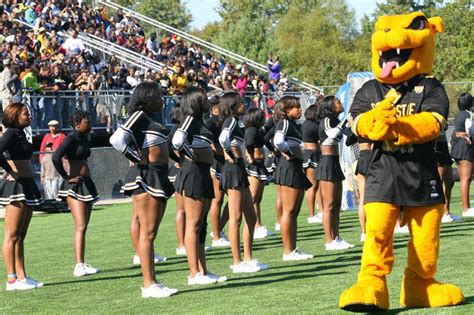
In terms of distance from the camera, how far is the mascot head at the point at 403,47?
8.16 meters

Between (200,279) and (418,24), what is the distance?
146 inches

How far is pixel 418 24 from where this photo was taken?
27.3ft

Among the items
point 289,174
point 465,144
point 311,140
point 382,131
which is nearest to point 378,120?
point 382,131

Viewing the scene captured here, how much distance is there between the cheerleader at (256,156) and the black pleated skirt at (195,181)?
1.93 m

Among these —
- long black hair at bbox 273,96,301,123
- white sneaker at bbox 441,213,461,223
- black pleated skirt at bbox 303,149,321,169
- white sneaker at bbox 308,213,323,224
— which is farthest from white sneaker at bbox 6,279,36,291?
white sneaker at bbox 441,213,461,223

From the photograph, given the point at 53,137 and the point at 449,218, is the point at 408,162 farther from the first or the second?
the point at 53,137

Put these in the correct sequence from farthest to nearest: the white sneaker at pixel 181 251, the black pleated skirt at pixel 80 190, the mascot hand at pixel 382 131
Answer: the white sneaker at pixel 181 251, the black pleated skirt at pixel 80 190, the mascot hand at pixel 382 131

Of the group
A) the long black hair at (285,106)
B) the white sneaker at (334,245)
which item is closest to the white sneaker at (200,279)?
the long black hair at (285,106)

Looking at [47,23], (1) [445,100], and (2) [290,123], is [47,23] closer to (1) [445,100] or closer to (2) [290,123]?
(2) [290,123]

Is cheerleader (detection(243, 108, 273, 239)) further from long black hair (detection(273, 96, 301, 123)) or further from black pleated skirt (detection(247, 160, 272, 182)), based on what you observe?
long black hair (detection(273, 96, 301, 123))

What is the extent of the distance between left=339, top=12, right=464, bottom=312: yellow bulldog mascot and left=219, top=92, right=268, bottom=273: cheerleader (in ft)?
11.5

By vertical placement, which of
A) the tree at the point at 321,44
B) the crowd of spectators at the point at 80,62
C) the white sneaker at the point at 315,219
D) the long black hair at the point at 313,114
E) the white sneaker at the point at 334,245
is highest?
the tree at the point at 321,44

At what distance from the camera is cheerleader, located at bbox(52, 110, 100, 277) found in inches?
486

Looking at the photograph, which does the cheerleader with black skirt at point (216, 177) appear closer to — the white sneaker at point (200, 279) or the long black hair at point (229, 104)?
the long black hair at point (229, 104)
